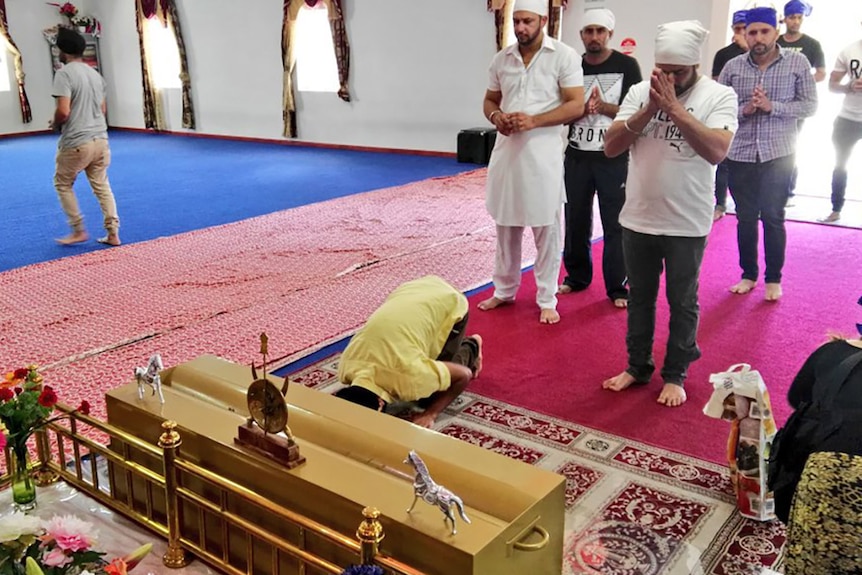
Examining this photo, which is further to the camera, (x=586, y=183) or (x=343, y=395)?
(x=586, y=183)

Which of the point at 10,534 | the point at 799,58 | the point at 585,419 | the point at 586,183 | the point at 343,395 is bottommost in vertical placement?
the point at 585,419

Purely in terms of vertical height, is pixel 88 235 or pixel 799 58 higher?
pixel 799 58

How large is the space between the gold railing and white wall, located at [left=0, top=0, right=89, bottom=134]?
11.7m

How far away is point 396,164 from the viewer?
29.0 feet

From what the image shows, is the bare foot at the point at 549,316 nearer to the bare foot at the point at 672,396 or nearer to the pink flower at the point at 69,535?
the bare foot at the point at 672,396

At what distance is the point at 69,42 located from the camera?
450cm

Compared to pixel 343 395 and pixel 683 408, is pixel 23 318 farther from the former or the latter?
pixel 683 408

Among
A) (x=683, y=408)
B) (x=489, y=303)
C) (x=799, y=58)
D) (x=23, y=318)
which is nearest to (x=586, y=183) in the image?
(x=489, y=303)

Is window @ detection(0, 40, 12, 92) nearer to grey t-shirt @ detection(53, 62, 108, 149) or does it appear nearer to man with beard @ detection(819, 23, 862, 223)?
grey t-shirt @ detection(53, 62, 108, 149)

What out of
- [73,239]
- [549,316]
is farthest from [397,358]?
[73,239]

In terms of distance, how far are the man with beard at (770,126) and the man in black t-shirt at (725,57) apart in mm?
761

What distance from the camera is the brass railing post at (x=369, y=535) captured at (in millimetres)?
1292

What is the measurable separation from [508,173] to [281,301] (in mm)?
1296

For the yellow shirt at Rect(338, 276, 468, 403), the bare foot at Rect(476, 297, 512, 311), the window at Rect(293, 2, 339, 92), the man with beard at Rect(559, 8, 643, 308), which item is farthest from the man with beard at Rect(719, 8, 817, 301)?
the window at Rect(293, 2, 339, 92)
